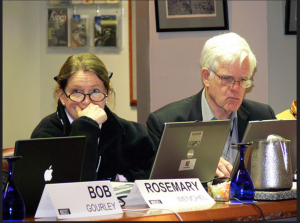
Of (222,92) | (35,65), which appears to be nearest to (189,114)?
(222,92)

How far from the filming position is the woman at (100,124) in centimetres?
206

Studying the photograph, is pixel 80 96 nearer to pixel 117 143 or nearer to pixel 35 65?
pixel 117 143

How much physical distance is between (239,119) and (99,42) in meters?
2.13

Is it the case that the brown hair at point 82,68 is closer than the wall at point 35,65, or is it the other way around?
the brown hair at point 82,68

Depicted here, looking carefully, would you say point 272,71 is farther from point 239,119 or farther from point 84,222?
point 84,222

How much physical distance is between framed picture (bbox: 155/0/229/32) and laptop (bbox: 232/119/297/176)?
4.41ft

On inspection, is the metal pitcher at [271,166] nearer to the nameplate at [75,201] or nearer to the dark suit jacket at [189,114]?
the nameplate at [75,201]

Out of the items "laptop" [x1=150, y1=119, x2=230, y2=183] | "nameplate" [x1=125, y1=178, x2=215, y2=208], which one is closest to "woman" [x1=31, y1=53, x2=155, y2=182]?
"laptop" [x1=150, y1=119, x2=230, y2=183]

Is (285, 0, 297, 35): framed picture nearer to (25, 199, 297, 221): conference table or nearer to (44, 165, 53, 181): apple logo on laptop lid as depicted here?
(25, 199, 297, 221): conference table

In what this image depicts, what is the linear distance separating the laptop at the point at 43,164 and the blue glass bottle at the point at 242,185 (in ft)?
1.73

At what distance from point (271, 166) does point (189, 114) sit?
2.80 feet

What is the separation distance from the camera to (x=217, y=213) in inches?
50.4

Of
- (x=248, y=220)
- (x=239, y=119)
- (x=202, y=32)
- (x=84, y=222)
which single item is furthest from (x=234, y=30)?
(x=84, y=222)

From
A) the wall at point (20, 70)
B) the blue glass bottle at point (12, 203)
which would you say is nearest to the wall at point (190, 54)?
the wall at point (20, 70)
